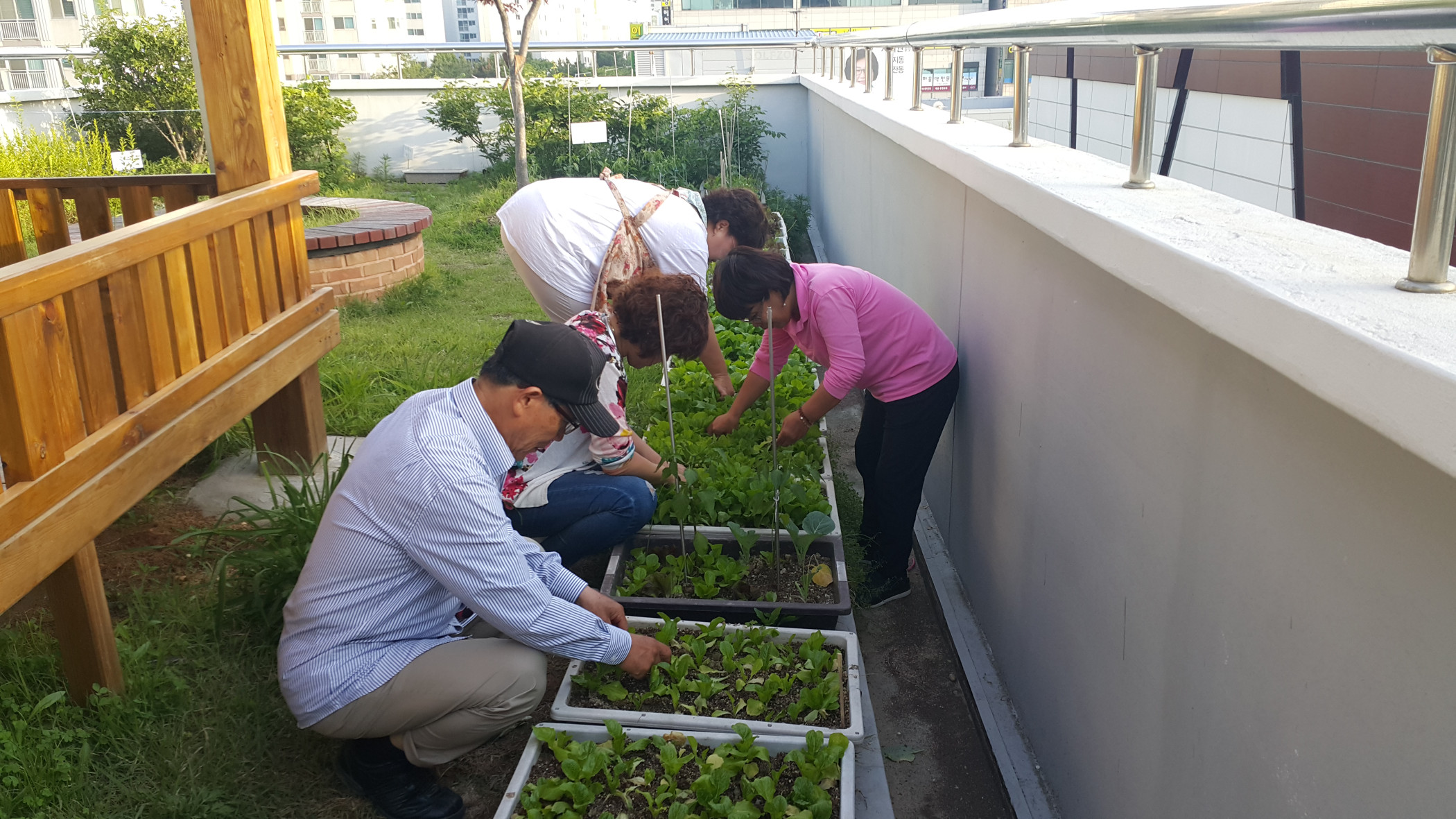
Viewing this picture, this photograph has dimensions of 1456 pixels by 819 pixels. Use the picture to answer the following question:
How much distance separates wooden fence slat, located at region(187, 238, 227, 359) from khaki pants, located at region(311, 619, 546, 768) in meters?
1.48

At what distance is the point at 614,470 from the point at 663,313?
1.65 feet

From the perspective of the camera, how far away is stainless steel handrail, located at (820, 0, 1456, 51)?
99 centimetres

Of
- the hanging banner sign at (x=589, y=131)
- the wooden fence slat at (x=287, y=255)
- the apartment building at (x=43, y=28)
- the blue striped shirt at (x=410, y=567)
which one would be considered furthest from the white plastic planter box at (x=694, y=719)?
the apartment building at (x=43, y=28)

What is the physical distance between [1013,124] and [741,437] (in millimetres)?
1438

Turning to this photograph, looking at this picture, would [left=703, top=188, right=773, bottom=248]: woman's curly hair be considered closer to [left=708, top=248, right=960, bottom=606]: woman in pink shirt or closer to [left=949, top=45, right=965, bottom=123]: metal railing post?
[left=708, top=248, right=960, bottom=606]: woman in pink shirt

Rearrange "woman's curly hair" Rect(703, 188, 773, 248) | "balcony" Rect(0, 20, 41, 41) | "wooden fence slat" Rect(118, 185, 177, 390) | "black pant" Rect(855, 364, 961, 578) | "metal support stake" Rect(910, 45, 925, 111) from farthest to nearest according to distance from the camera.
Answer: "balcony" Rect(0, 20, 41, 41), "metal support stake" Rect(910, 45, 925, 111), "woman's curly hair" Rect(703, 188, 773, 248), "black pant" Rect(855, 364, 961, 578), "wooden fence slat" Rect(118, 185, 177, 390)

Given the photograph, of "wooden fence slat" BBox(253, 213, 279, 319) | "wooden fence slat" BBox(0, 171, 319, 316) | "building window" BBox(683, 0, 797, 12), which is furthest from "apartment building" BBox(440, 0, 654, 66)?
"wooden fence slat" BBox(0, 171, 319, 316)

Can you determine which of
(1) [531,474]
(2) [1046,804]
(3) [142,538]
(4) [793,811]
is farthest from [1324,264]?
(3) [142,538]

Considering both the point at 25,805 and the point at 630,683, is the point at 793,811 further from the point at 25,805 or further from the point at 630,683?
the point at 25,805

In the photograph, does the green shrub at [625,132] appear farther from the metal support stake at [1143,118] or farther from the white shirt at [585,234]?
the metal support stake at [1143,118]

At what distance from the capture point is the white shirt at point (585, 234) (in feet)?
11.6

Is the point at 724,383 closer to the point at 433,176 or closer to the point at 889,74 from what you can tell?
the point at 889,74

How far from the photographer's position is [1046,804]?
2.38m

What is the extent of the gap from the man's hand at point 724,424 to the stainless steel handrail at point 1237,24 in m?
1.58
